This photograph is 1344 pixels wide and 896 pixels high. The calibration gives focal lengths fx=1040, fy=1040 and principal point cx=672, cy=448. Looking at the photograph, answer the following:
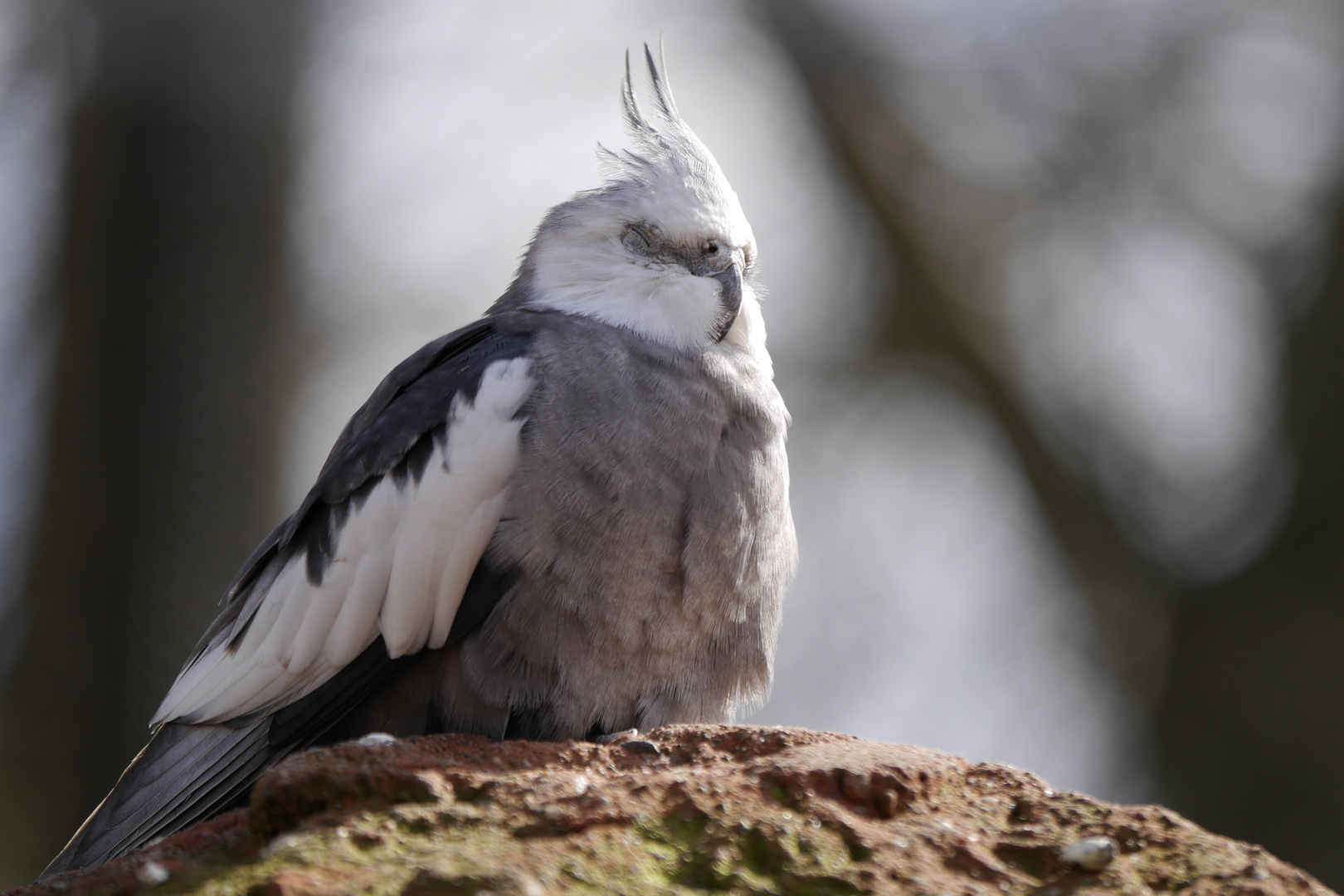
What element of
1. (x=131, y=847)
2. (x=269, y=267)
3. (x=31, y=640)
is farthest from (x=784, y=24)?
(x=131, y=847)

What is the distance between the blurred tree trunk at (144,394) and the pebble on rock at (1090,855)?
213 inches

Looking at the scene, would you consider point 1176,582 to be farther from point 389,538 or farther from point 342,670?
point 342,670

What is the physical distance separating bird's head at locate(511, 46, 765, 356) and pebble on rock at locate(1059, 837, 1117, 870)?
7.22 ft

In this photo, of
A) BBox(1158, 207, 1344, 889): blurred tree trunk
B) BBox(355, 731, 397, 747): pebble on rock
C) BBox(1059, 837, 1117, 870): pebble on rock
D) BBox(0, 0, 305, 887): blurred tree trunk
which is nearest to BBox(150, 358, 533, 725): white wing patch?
BBox(355, 731, 397, 747): pebble on rock

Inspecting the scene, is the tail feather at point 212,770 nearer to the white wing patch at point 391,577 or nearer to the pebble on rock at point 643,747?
the white wing patch at point 391,577

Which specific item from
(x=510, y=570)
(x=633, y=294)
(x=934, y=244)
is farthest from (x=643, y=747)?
(x=934, y=244)

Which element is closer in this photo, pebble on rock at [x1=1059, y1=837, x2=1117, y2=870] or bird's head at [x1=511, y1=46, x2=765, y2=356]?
pebble on rock at [x1=1059, y1=837, x2=1117, y2=870]

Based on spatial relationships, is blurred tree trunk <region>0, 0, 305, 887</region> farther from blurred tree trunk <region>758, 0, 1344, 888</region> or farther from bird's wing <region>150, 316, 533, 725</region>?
blurred tree trunk <region>758, 0, 1344, 888</region>

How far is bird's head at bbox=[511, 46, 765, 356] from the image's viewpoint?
12.9 ft

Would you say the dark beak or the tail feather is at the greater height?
the dark beak

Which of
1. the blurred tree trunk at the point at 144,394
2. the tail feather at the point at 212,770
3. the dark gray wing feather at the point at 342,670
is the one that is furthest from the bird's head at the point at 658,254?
the blurred tree trunk at the point at 144,394

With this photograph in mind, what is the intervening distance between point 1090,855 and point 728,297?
7.95 ft

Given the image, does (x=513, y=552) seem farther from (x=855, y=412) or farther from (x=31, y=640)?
(x=855, y=412)

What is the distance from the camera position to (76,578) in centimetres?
602
